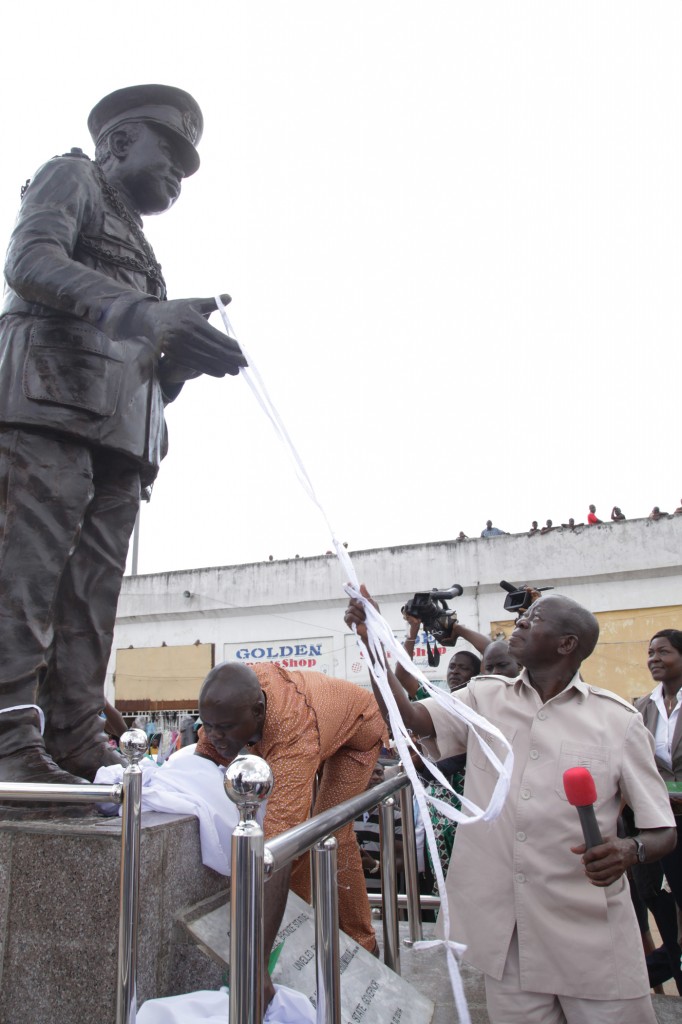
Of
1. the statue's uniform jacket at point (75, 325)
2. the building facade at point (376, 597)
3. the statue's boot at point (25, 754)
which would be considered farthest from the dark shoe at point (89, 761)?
the building facade at point (376, 597)

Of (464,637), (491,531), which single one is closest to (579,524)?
(491,531)

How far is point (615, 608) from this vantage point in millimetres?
15727

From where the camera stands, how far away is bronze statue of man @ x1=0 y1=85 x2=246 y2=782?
2264 millimetres

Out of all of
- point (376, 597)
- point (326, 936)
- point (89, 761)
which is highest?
point (376, 597)

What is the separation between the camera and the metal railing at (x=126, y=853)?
1.59 metres

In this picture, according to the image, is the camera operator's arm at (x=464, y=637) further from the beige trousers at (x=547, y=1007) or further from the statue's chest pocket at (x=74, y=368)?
the statue's chest pocket at (x=74, y=368)

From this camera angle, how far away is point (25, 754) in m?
2.14

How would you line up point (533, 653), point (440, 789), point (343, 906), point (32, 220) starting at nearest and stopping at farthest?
point (533, 653) → point (32, 220) → point (343, 906) → point (440, 789)

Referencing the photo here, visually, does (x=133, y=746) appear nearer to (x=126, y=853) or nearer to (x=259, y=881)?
(x=126, y=853)

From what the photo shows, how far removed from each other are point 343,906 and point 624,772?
145cm

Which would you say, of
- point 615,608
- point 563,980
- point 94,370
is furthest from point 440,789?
point 615,608

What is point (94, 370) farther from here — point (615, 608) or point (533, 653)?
point (615, 608)

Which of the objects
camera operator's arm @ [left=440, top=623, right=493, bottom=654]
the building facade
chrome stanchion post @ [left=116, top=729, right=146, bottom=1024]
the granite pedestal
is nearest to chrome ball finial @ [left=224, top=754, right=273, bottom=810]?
chrome stanchion post @ [left=116, top=729, right=146, bottom=1024]

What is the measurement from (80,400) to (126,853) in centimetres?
143
